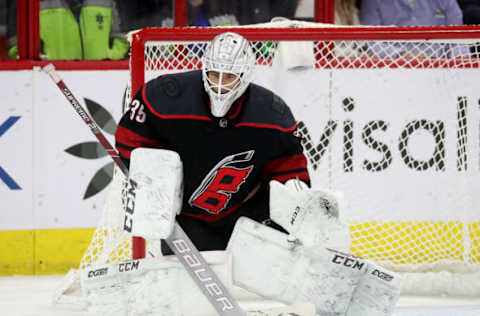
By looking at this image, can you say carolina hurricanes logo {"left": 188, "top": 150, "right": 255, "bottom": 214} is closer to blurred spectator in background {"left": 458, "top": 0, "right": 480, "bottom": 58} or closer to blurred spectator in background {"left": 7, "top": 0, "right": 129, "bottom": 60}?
blurred spectator in background {"left": 7, "top": 0, "right": 129, "bottom": 60}

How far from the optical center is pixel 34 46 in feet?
12.9

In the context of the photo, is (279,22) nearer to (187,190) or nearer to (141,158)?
(187,190)

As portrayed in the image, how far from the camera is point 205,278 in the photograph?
2.29 m

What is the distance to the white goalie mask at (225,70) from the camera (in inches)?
91.7

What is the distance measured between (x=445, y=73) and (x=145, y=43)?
1.56 meters

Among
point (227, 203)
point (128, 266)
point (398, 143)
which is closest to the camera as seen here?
point (128, 266)

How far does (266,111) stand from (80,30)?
1.85 m

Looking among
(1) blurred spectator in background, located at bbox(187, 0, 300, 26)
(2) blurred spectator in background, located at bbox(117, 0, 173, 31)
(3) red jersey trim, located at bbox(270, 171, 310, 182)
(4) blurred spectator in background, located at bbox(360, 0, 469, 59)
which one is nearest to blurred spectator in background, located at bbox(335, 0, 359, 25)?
(4) blurred spectator in background, located at bbox(360, 0, 469, 59)

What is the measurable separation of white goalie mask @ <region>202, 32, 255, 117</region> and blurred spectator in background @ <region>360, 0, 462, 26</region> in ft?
6.16

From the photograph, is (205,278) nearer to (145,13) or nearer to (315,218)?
(315,218)

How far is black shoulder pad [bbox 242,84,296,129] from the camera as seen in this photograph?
2.46 meters

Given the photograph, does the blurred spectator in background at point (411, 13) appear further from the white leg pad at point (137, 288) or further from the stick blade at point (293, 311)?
the white leg pad at point (137, 288)

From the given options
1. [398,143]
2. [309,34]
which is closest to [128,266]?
[309,34]

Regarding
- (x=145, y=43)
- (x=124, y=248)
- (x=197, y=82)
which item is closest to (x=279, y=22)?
(x=145, y=43)
